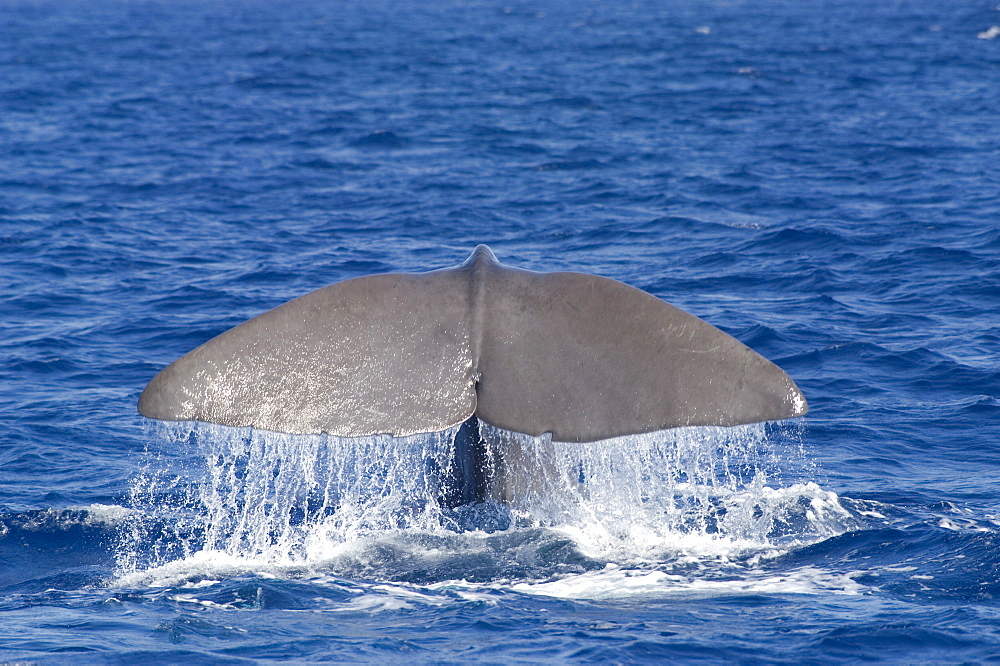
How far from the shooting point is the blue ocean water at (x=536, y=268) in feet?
22.3

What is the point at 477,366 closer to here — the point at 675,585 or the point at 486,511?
the point at 486,511

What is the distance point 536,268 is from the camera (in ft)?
47.2

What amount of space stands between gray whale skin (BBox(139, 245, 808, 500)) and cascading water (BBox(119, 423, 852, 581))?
35 cm

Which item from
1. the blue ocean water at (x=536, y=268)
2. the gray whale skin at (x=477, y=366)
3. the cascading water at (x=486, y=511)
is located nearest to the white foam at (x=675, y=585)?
the blue ocean water at (x=536, y=268)

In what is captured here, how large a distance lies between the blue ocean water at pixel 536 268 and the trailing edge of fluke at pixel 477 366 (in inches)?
23.1

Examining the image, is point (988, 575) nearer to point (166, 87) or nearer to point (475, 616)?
point (475, 616)

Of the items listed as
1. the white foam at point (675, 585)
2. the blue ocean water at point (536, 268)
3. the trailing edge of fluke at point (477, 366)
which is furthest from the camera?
the white foam at point (675, 585)

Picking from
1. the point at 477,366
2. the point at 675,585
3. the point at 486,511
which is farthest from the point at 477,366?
the point at 675,585

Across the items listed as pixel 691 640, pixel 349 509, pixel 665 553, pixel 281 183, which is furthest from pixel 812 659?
pixel 281 183

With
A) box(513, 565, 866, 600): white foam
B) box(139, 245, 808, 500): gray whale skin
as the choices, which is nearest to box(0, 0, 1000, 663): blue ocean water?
box(513, 565, 866, 600): white foam

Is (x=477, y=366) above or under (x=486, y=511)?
above

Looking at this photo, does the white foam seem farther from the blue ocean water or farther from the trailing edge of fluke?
the trailing edge of fluke

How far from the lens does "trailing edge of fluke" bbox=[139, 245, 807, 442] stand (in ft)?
19.0

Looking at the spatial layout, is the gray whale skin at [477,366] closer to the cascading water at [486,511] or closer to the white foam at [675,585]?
the cascading water at [486,511]
